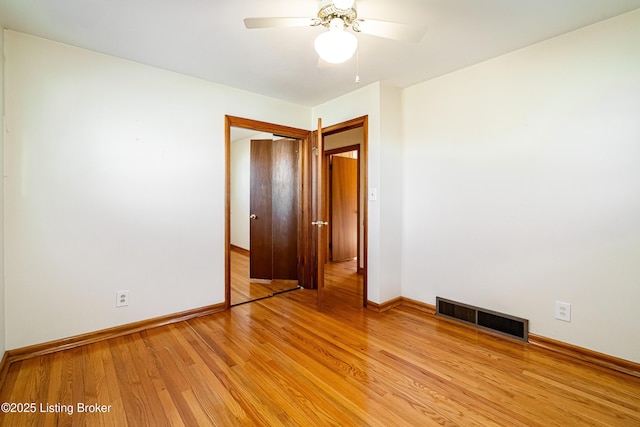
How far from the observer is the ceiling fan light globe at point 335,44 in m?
1.47

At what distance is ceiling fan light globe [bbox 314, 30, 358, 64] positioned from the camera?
1471mm

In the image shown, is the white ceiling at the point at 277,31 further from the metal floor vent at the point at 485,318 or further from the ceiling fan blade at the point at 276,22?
the metal floor vent at the point at 485,318

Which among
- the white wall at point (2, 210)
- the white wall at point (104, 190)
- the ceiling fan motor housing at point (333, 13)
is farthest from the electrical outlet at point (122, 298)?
the ceiling fan motor housing at point (333, 13)

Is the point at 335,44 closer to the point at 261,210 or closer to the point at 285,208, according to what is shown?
the point at 285,208

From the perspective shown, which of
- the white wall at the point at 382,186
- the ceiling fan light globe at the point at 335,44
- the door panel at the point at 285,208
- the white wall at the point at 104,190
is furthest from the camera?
the door panel at the point at 285,208

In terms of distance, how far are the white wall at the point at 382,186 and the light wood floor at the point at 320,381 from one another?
0.58 m

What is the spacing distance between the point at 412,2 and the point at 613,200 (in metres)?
1.91

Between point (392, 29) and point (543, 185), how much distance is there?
5.68ft

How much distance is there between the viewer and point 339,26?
1.64 metres

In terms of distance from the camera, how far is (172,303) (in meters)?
2.76

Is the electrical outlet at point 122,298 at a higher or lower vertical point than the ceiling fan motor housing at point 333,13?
lower

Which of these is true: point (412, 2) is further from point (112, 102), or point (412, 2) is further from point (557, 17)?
point (112, 102)

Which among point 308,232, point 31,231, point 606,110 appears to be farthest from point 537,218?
point 31,231

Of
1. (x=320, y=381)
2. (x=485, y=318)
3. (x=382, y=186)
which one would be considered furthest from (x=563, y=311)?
(x=320, y=381)
